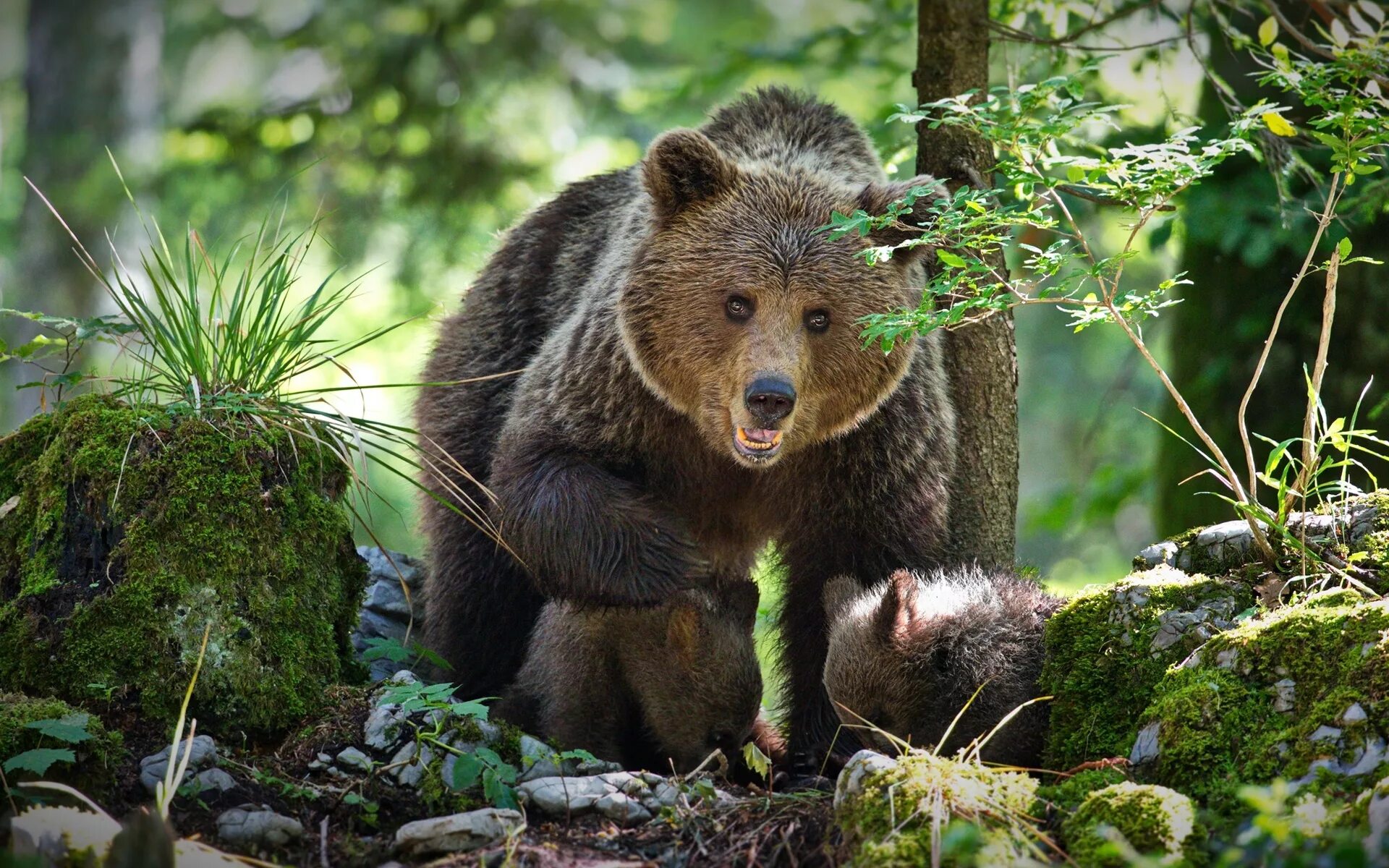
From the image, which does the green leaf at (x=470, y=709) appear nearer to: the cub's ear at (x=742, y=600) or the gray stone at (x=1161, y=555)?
the cub's ear at (x=742, y=600)

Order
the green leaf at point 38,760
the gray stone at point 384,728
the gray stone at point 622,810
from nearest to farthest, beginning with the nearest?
the green leaf at point 38,760 < the gray stone at point 622,810 < the gray stone at point 384,728

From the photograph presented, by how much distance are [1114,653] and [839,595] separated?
1.26m

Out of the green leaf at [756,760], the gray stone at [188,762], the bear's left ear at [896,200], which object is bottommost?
the green leaf at [756,760]

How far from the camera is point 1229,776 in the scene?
3.30 m

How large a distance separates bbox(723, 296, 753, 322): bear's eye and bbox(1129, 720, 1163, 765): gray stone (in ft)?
7.28

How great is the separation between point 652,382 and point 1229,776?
2733 mm

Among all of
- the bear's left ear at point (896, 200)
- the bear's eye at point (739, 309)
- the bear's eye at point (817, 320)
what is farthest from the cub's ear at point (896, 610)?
the bear's left ear at point (896, 200)

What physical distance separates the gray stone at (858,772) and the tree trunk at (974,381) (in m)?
2.37

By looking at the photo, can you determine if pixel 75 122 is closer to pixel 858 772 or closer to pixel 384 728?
pixel 384 728

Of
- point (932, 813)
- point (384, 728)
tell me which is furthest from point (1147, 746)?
point (384, 728)

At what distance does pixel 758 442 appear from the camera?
15.5 ft

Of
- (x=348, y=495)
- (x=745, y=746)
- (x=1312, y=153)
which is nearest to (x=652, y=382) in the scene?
(x=348, y=495)

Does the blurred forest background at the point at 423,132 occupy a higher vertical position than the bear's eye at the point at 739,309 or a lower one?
higher

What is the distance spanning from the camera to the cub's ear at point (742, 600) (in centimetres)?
528
